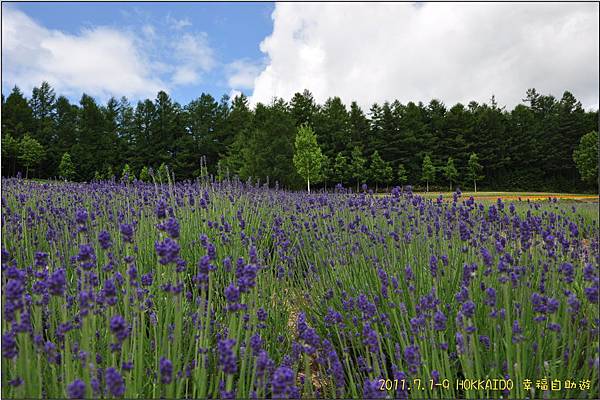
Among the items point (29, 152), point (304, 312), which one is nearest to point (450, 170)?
point (304, 312)

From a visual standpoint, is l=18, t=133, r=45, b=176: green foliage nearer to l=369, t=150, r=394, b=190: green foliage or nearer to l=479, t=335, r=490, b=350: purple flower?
l=369, t=150, r=394, b=190: green foliage

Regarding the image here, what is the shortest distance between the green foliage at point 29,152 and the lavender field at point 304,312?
3404cm

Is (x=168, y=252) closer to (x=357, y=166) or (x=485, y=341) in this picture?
(x=485, y=341)

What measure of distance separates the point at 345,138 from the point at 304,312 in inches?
1360

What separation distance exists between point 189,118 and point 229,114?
13.4 feet

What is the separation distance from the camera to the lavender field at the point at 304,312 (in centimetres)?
137

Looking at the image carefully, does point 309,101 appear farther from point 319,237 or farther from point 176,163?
point 319,237

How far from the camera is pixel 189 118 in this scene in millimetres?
39750

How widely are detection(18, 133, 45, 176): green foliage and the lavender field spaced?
3404 cm

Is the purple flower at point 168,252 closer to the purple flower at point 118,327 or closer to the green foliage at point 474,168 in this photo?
the purple flower at point 118,327

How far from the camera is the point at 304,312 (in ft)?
9.55

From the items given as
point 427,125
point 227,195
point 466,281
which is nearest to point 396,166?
→ point 427,125

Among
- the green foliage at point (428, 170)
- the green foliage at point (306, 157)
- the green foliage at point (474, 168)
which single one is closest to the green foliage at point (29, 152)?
the green foliage at point (306, 157)

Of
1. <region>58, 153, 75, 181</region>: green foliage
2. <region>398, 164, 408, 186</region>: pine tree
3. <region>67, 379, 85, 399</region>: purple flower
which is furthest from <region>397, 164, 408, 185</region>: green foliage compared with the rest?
<region>67, 379, 85, 399</region>: purple flower
